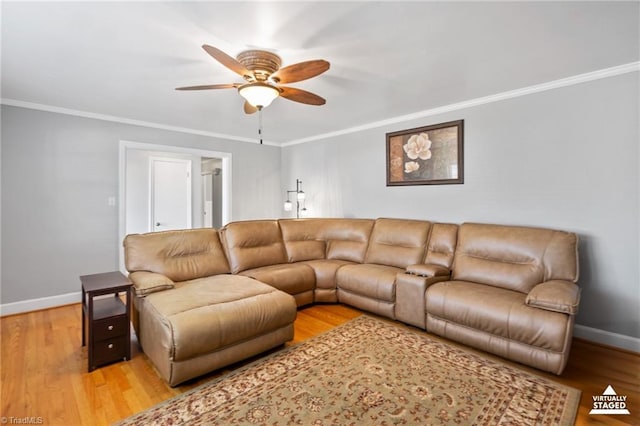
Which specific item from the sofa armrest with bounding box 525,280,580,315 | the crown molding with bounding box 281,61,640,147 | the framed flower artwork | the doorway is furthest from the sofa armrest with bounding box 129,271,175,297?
the crown molding with bounding box 281,61,640,147

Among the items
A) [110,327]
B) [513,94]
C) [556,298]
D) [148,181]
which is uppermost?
[513,94]

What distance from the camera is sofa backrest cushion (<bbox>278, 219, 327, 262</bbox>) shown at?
4000mm

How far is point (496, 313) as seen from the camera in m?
2.29

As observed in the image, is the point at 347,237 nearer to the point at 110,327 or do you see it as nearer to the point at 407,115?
the point at 407,115

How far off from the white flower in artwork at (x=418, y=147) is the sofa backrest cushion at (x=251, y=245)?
6.81 ft

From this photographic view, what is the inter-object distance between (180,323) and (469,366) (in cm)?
211

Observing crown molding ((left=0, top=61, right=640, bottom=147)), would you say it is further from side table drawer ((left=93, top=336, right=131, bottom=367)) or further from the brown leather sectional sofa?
side table drawer ((left=93, top=336, right=131, bottom=367))

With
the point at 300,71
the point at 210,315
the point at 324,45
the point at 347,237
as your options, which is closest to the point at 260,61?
the point at 300,71

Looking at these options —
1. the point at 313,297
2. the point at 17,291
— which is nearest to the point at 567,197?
the point at 313,297

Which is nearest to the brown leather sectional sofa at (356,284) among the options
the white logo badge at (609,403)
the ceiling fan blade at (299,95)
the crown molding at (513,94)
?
the white logo badge at (609,403)

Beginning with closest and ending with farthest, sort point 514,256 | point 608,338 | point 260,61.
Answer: point 260,61
point 608,338
point 514,256

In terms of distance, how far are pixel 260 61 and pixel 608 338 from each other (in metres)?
3.74

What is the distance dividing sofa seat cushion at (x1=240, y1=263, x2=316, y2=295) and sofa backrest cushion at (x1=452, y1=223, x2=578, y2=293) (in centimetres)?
161

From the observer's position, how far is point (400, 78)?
2723 millimetres
